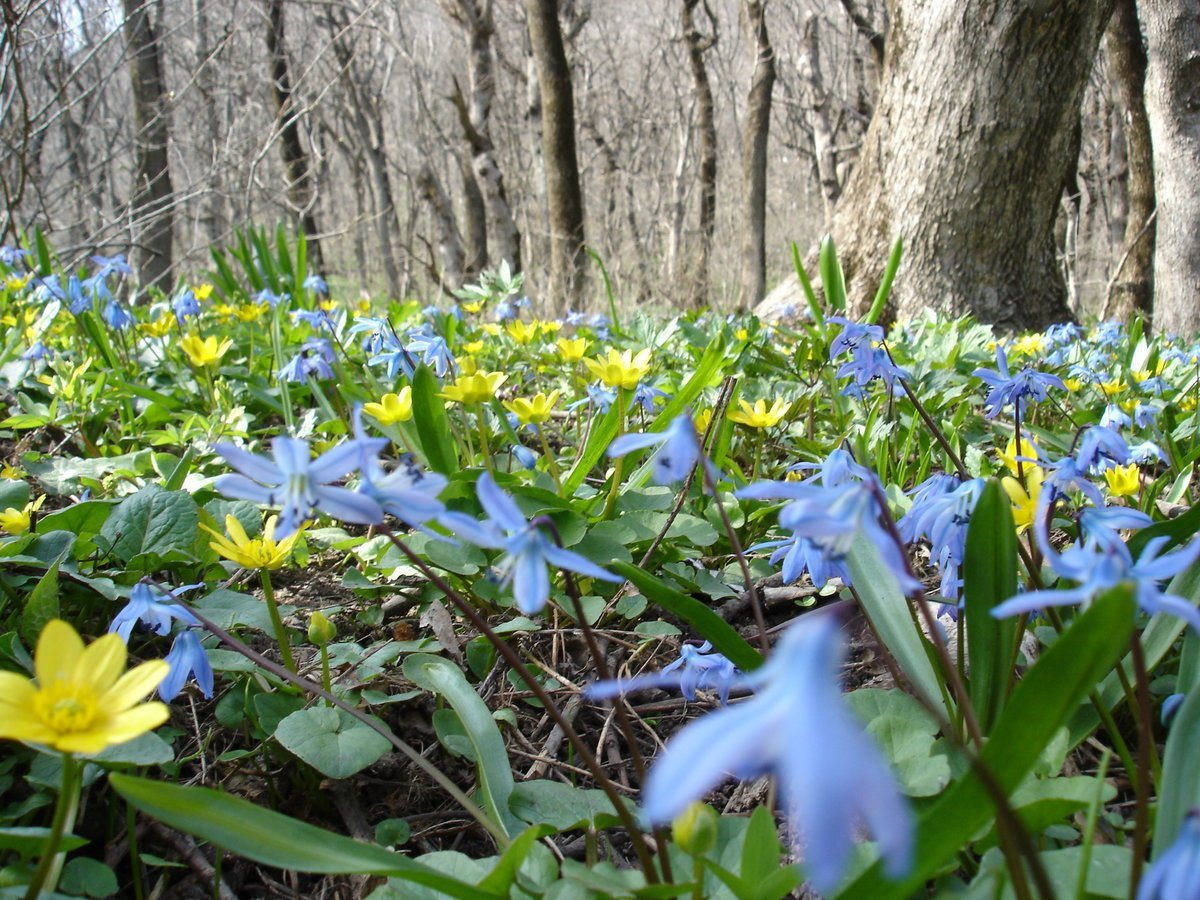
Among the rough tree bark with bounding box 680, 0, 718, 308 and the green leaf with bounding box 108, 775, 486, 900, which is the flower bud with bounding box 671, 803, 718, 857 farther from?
the rough tree bark with bounding box 680, 0, 718, 308

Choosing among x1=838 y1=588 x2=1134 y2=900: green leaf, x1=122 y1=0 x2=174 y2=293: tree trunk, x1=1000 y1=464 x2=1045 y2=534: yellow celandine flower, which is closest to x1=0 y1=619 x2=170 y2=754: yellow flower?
x1=838 y1=588 x2=1134 y2=900: green leaf

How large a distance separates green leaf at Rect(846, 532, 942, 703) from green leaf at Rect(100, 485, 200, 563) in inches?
43.2

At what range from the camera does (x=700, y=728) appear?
1.27 feet

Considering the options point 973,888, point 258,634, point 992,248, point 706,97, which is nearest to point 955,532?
point 973,888

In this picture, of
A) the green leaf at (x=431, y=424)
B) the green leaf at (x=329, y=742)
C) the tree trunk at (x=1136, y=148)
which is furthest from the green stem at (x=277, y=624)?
the tree trunk at (x=1136, y=148)

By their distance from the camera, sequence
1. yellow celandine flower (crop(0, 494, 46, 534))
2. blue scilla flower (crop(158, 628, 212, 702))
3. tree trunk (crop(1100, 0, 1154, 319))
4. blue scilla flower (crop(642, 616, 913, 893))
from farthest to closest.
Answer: tree trunk (crop(1100, 0, 1154, 319)), yellow celandine flower (crop(0, 494, 46, 534)), blue scilla flower (crop(158, 628, 212, 702)), blue scilla flower (crop(642, 616, 913, 893))

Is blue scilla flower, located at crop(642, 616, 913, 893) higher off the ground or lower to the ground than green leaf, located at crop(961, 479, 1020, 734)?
higher

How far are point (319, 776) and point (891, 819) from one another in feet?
3.47

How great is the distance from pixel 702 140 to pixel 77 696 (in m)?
13.3

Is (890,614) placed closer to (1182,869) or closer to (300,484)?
(1182,869)

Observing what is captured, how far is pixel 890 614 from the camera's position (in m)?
1.10

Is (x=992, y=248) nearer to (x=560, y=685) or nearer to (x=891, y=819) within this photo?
(x=560, y=685)

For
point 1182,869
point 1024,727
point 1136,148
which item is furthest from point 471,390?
point 1136,148

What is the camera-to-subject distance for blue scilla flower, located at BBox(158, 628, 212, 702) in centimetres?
105
